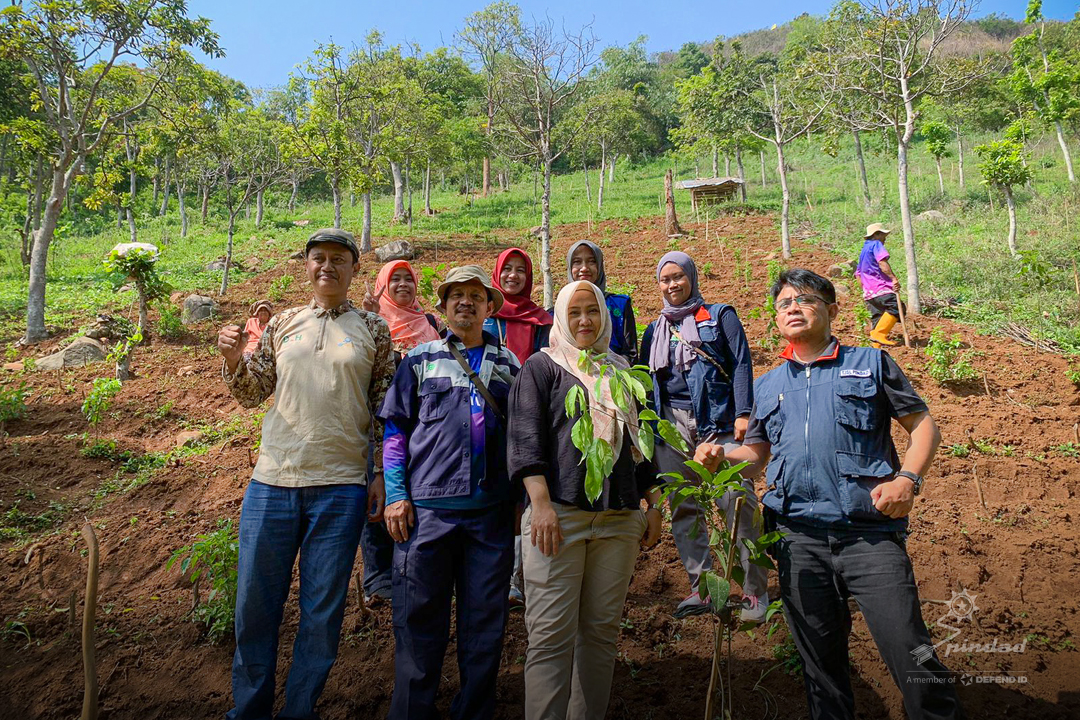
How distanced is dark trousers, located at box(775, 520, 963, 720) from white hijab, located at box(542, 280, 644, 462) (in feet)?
2.13

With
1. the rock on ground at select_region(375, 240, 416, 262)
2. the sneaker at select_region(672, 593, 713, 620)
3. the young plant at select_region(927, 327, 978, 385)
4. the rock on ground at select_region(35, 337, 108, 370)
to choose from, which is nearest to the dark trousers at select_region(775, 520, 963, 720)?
the sneaker at select_region(672, 593, 713, 620)

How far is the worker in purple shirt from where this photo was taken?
7.42m

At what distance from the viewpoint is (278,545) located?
222 cm

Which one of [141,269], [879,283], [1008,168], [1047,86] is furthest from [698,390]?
[1047,86]

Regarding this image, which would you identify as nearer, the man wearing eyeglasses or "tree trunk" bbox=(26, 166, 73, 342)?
the man wearing eyeglasses

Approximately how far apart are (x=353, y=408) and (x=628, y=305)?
5.28ft

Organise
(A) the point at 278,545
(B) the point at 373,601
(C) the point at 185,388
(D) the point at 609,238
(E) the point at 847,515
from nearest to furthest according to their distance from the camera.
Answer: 1. (E) the point at 847,515
2. (A) the point at 278,545
3. (B) the point at 373,601
4. (C) the point at 185,388
5. (D) the point at 609,238

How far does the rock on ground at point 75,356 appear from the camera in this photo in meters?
8.25

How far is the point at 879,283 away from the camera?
748 cm

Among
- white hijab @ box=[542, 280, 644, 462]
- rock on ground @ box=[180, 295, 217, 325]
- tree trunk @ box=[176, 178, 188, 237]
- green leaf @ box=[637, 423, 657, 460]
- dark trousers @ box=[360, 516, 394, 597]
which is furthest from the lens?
tree trunk @ box=[176, 178, 188, 237]

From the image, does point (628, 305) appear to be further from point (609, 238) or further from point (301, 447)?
point (609, 238)

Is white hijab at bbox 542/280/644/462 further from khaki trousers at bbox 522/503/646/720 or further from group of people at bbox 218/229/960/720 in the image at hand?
khaki trousers at bbox 522/503/646/720

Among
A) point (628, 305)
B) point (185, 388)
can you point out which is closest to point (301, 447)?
point (628, 305)

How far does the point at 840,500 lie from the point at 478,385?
132 centimetres
